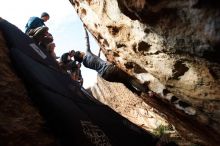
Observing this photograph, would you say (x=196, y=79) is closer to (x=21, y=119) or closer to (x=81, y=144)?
(x=81, y=144)

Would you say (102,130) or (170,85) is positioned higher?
(170,85)

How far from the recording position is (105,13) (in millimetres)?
4766

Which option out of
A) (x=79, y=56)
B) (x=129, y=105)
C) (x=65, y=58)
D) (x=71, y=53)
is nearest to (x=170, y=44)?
(x=79, y=56)

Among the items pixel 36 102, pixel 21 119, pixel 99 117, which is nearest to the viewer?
pixel 21 119

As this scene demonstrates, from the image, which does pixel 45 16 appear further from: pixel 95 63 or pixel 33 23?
pixel 95 63

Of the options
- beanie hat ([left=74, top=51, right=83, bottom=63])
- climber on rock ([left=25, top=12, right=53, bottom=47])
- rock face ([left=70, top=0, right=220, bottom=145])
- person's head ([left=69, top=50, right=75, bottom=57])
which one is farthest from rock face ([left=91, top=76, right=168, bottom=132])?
rock face ([left=70, top=0, right=220, bottom=145])

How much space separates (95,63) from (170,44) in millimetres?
3348

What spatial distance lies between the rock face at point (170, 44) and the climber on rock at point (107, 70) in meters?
0.54

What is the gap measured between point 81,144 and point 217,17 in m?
2.20

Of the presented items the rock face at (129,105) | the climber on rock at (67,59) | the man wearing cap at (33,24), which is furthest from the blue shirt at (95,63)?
the rock face at (129,105)

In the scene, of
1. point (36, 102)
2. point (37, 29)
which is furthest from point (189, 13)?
point (37, 29)

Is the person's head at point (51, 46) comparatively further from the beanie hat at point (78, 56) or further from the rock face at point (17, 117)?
the rock face at point (17, 117)

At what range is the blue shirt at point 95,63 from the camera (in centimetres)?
671

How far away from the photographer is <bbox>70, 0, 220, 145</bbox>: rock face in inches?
129
